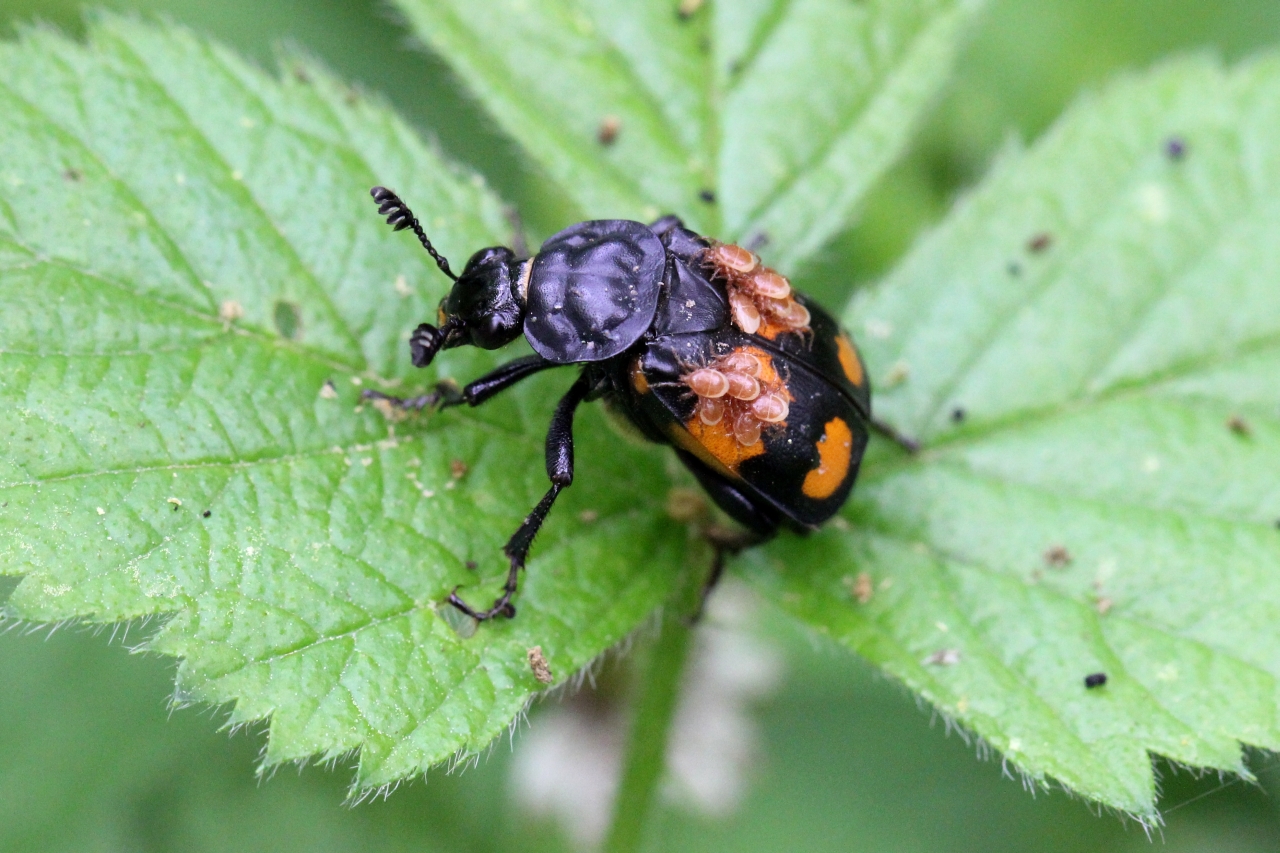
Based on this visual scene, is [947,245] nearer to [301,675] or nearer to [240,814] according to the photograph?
[301,675]

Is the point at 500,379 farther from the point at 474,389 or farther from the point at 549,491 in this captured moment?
the point at 549,491

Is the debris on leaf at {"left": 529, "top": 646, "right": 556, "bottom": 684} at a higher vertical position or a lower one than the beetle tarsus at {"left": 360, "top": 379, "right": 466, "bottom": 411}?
lower

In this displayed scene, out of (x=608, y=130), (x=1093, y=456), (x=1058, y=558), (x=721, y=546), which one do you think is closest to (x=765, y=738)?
(x=721, y=546)

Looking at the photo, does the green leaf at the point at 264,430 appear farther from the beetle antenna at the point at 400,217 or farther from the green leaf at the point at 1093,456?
the green leaf at the point at 1093,456

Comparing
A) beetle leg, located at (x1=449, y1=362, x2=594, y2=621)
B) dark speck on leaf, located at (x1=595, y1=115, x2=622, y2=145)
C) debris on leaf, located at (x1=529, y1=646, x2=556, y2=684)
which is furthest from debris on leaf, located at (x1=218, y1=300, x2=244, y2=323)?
dark speck on leaf, located at (x1=595, y1=115, x2=622, y2=145)

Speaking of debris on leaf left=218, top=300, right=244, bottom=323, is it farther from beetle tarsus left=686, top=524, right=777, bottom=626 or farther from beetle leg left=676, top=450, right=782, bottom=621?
beetle tarsus left=686, top=524, right=777, bottom=626

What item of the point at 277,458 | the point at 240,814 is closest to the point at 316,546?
the point at 277,458
